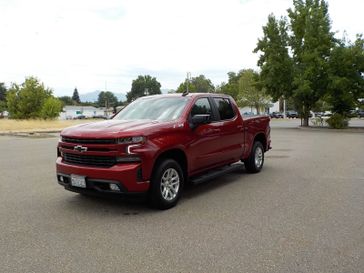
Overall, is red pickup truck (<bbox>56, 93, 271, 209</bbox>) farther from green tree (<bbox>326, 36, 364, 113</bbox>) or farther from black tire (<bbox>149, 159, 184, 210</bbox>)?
green tree (<bbox>326, 36, 364, 113</bbox>)

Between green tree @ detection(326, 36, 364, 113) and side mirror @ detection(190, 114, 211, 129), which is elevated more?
green tree @ detection(326, 36, 364, 113)

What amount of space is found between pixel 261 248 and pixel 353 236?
1.25 m

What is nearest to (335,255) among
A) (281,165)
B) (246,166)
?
(246,166)

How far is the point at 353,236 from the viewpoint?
4648 mm

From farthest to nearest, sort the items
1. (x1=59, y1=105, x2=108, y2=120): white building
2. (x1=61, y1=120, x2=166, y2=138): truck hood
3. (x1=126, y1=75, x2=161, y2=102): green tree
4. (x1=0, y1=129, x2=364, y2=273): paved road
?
(x1=126, y1=75, x2=161, y2=102): green tree → (x1=59, y1=105, x2=108, y2=120): white building → (x1=61, y1=120, x2=166, y2=138): truck hood → (x1=0, y1=129, x2=364, y2=273): paved road

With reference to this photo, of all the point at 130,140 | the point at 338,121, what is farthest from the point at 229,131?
the point at 338,121

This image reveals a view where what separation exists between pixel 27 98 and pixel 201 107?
146 feet

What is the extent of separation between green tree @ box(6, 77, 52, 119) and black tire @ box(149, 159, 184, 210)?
43.8 metres

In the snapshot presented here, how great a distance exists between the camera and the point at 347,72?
28297mm

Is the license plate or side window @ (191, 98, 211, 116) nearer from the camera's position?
the license plate

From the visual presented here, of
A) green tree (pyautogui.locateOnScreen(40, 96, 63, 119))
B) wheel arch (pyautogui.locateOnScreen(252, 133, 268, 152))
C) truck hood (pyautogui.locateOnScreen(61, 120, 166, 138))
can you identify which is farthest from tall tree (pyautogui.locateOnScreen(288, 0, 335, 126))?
green tree (pyautogui.locateOnScreen(40, 96, 63, 119))

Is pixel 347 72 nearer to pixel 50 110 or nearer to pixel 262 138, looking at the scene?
pixel 262 138

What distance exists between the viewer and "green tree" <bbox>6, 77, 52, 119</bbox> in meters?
47.0

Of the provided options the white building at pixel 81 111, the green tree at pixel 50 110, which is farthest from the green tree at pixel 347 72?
the white building at pixel 81 111
